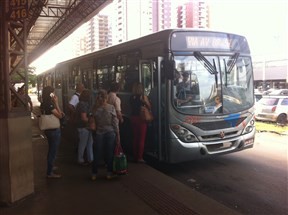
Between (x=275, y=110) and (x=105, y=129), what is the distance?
42.0 ft

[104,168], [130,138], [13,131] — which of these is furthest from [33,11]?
[13,131]

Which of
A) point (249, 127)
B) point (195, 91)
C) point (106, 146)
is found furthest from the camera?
point (249, 127)

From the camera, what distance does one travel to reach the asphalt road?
5855 millimetres

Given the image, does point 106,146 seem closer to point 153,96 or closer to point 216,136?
point 153,96

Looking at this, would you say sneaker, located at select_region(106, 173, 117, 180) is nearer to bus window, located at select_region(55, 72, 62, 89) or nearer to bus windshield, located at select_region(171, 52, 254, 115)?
bus windshield, located at select_region(171, 52, 254, 115)

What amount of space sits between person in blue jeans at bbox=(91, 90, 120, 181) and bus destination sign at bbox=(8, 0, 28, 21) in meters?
1.90

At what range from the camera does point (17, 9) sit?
518 cm

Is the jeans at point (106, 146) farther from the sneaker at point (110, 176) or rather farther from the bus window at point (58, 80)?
the bus window at point (58, 80)

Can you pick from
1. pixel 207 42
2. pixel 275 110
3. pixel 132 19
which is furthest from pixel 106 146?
pixel 132 19

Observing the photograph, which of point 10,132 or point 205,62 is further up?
point 205,62

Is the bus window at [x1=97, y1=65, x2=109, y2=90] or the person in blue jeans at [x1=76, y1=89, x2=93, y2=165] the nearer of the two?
the person in blue jeans at [x1=76, y1=89, x2=93, y2=165]

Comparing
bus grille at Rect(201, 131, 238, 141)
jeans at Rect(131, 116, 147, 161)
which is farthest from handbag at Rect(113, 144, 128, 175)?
bus grille at Rect(201, 131, 238, 141)

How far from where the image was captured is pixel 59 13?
22.0 meters

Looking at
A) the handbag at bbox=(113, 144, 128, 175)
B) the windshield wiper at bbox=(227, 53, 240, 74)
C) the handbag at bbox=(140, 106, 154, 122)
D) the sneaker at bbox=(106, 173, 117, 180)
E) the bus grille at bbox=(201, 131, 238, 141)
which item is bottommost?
Answer: the sneaker at bbox=(106, 173, 117, 180)
